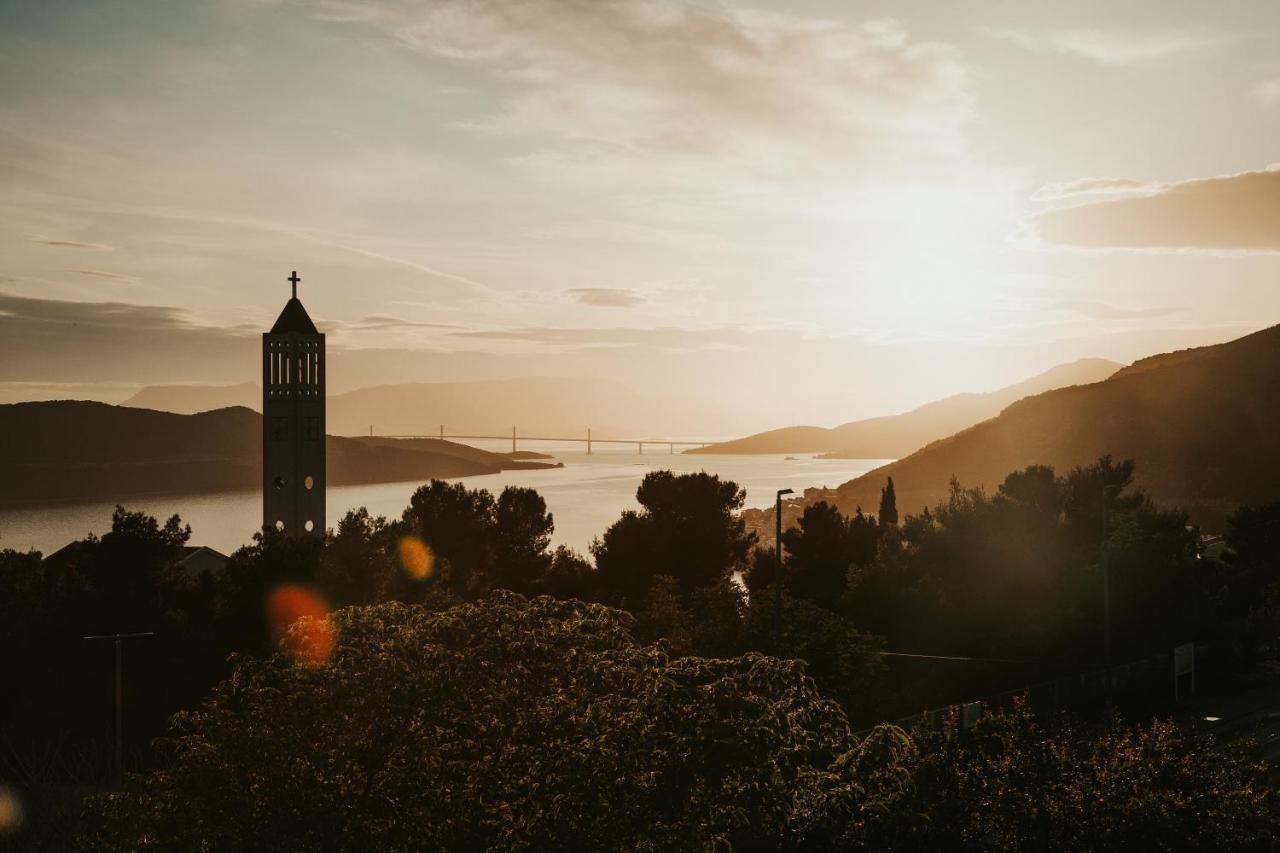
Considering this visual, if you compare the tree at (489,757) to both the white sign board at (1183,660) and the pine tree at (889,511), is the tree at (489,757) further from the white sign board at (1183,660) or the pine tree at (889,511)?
the pine tree at (889,511)

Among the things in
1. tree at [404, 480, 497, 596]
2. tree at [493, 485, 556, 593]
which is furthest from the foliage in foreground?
tree at [493, 485, 556, 593]

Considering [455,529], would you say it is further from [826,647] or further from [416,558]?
[826,647]

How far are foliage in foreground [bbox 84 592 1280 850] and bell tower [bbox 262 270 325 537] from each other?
56058 mm

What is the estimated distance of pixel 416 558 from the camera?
54125 mm

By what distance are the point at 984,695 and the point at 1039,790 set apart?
88.3ft

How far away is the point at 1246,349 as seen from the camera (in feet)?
631

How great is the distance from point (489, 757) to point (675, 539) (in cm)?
4651

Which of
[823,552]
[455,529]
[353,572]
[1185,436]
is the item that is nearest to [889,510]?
[823,552]

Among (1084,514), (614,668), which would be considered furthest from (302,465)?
(614,668)

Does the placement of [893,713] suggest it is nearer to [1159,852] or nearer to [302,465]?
[1159,852]

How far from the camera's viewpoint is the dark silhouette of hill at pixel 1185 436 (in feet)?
518

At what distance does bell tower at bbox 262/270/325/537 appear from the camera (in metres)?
74.8

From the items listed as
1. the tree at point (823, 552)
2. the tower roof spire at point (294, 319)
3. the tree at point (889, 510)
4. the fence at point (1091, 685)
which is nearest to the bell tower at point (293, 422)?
the tower roof spire at point (294, 319)

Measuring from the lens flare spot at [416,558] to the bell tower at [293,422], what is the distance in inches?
864
